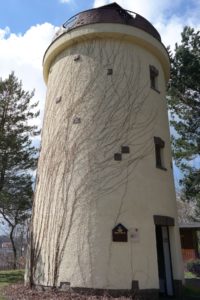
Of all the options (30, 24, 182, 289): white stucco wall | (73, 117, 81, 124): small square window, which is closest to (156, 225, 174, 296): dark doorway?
(30, 24, 182, 289): white stucco wall

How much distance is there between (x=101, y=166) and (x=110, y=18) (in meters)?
5.70

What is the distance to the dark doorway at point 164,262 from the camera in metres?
10.2

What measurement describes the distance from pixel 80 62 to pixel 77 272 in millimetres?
7160

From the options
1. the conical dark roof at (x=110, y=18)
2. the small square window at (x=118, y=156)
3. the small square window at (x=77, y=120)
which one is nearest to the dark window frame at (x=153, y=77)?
the conical dark roof at (x=110, y=18)

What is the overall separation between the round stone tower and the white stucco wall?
3 cm

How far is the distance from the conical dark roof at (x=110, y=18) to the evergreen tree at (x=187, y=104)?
6057 millimetres

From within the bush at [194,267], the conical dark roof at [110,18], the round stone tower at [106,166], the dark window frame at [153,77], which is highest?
the conical dark roof at [110,18]

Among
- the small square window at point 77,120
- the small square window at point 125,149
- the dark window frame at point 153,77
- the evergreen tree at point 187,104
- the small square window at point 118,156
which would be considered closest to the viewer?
the small square window at point 118,156

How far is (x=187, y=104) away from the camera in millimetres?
18766

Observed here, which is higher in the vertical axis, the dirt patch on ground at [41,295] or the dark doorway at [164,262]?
the dark doorway at [164,262]

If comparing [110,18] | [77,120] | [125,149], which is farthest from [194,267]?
[110,18]

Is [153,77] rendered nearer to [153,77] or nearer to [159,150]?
[153,77]

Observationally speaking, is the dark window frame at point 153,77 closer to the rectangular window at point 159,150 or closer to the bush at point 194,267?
the rectangular window at point 159,150

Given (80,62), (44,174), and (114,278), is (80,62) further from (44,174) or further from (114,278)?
(114,278)
